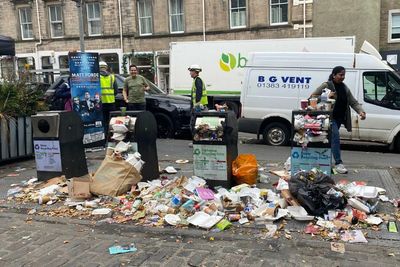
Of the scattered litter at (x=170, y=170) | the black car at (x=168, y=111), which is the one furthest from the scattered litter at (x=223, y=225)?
the black car at (x=168, y=111)

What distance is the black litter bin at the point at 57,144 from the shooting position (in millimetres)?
7012

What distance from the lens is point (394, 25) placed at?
2402 centimetres

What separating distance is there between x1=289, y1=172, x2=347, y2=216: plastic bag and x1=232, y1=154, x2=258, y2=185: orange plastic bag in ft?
2.93

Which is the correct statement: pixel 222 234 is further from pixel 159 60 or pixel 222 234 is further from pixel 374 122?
pixel 159 60

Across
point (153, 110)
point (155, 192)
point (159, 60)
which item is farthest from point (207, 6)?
point (155, 192)

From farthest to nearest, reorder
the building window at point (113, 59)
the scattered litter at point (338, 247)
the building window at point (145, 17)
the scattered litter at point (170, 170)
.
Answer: the building window at point (113, 59) → the building window at point (145, 17) → the scattered litter at point (170, 170) → the scattered litter at point (338, 247)

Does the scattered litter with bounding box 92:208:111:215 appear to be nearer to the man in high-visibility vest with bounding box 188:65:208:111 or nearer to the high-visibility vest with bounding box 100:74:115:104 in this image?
the man in high-visibility vest with bounding box 188:65:208:111

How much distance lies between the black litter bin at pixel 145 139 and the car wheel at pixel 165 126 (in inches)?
184

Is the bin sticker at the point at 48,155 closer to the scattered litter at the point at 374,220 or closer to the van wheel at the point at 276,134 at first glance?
the scattered litter at the point at 374,220

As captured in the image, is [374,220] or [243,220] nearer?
[374,220]

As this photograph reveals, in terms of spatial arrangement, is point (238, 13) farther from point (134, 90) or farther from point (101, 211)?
point (101, 211)

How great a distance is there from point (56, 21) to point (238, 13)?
38.0 feet

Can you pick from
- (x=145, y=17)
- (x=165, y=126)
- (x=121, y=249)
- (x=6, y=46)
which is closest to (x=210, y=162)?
(x=121, y=249)

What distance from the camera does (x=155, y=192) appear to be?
6176mm
